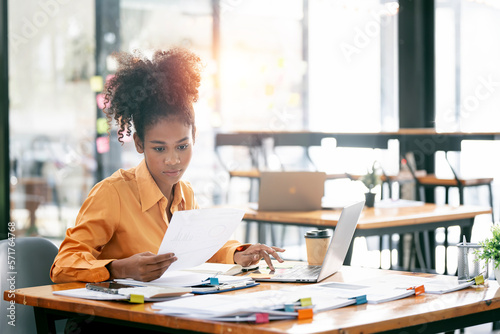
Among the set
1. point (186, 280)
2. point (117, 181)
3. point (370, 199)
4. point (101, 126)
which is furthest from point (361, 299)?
point (101, 126)

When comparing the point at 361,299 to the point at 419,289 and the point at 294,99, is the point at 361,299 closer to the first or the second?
the point at 419,289

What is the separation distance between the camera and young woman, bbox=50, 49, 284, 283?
85.0 inches

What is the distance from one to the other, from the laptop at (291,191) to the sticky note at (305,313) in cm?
226

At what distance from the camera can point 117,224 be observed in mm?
2189

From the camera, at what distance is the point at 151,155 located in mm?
2234

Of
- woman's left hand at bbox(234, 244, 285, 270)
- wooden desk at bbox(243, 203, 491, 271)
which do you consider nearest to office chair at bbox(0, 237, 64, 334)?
woman's left hand at bbox(234, 244, 285, 270)

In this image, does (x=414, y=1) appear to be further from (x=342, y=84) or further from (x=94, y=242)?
(x=94, y=242)

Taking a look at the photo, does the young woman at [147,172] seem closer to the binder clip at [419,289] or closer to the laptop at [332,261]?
the laptop at [332,261]

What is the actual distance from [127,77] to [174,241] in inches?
26.8

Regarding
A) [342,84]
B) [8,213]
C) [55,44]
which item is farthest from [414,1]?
[8,213]

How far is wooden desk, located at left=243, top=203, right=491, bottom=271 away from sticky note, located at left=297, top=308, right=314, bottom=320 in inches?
76.3

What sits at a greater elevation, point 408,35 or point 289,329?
point 408,35

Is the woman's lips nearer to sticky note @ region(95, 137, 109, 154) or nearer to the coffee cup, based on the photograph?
the coffee cup

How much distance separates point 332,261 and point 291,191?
1.76 meters
